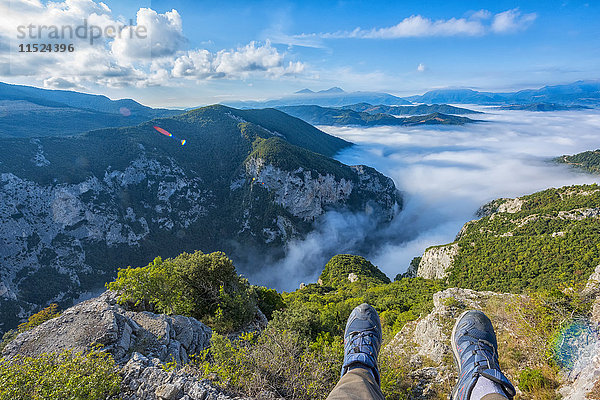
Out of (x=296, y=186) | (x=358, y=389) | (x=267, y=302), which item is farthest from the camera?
(x=296, y=186)

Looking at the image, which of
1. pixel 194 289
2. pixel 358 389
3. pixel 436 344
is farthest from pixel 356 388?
pixel 194 289

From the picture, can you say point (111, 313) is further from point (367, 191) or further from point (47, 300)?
point (367, 191)

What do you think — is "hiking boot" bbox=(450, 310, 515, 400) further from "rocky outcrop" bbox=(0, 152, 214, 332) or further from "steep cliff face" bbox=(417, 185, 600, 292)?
"rocky outcrop" bbox=(0, 152, 214, 332)

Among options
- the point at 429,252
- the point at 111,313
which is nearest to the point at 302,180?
the point at 429,252

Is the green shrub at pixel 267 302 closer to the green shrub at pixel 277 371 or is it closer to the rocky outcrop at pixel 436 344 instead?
the rocky outcrop at pixel 436 344

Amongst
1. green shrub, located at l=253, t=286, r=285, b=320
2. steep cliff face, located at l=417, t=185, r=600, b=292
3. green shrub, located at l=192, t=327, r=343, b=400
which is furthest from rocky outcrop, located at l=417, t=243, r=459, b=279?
green shrub, located at l=192, t=327, r=343, b=400

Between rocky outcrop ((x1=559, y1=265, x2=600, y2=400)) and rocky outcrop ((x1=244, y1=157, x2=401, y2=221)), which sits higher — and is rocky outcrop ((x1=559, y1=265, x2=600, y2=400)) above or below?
above

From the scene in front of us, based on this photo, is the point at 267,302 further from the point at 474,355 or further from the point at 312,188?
the point at 312,188

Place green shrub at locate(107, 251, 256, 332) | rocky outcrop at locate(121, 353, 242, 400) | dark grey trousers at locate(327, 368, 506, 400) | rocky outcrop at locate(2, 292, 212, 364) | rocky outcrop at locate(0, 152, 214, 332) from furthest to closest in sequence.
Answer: rocky outcrop at locate(0, 152, 214, 332) < green shrub at locate(107, 251, 256, 332) < rocky outcrop at locate(2, 292, 212, 364) < rocky outcrop at locate(121, 353, 242, 400) < dark grey trousers at locate(327, 368, 506, 400)
